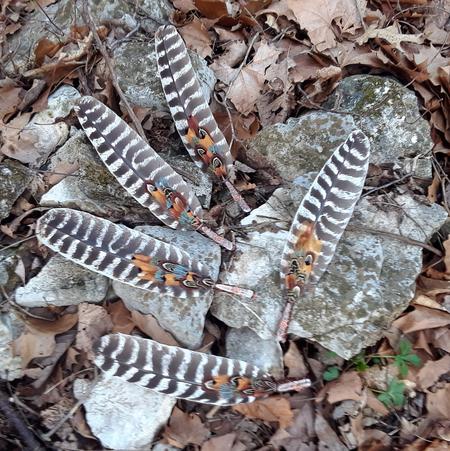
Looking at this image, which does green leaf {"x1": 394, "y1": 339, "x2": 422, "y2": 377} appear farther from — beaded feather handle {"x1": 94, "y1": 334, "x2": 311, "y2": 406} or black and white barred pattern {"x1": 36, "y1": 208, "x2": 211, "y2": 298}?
black and white barred pattern {"x1": 36, "y1": 208, "x2": 211, "y2": 298}

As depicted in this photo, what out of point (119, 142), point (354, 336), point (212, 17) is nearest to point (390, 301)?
point (354, 336)

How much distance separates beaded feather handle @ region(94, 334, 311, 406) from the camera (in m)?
2.82

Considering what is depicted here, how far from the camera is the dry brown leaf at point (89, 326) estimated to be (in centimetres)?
296

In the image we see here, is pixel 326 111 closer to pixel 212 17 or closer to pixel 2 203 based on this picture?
pixel 212 17

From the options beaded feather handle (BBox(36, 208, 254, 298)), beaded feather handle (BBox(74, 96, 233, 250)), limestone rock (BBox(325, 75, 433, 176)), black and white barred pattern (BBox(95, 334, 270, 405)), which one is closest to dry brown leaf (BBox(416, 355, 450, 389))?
black and white barred pattern (BBox(95, 334, 270, 405))

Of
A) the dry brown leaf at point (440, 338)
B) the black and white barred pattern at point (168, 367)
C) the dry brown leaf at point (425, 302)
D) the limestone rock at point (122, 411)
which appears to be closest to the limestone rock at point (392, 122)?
the dry brown leaf at point (425, 302)

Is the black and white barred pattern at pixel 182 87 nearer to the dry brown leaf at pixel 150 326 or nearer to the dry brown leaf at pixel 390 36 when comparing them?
the dry brown leaf at pixel 150 326

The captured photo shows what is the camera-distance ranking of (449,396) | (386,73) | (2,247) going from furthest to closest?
(386,73), (2,247), (449,396)

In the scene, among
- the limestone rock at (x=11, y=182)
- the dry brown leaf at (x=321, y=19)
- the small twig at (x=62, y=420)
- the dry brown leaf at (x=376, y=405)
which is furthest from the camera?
the dry brown leaf at (x=321, y=19)

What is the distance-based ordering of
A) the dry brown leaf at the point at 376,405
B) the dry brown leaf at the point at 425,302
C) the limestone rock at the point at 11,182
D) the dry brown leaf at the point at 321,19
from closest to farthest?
1. the dry brown leaf at the point at 376,405
2. the dry brown leaf at the point at 425,302
3. the limestone rock at the point at 11,182
4. the dry brown leaf at the point at 321,19

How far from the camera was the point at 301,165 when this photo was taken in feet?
10.7

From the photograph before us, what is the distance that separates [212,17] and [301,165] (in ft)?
3.83

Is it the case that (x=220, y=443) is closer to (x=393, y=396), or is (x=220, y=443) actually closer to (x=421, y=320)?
(x=393, y=396)

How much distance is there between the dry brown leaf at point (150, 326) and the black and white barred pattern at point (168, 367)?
2.8 inches
